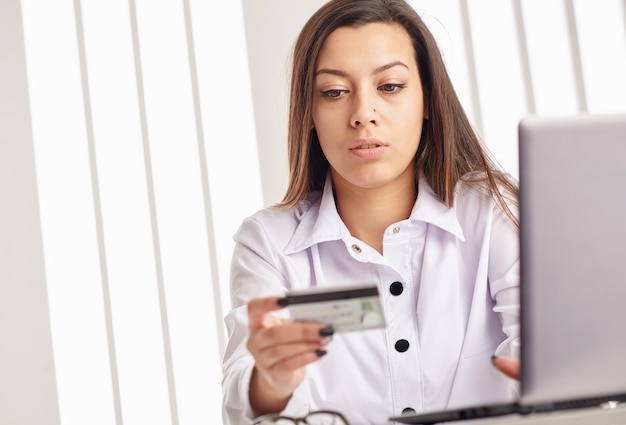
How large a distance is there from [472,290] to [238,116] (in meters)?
1.24

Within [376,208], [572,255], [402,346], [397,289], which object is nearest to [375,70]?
[376,208]

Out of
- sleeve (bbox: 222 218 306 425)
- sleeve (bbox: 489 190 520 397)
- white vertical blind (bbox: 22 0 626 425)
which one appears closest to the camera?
sleeve (bbox: 222 218 306 425)

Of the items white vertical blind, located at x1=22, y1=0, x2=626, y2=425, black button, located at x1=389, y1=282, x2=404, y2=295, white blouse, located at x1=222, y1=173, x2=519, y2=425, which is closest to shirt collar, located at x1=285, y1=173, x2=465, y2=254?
white blouse, located at x1=222, y1=173, x2=519, y2=425

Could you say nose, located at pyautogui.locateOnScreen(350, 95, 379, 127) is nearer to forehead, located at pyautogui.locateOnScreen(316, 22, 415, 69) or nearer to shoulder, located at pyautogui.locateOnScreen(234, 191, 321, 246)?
forehead, located at pyautogui.locateOnScreen(316, 22, 415, 69)

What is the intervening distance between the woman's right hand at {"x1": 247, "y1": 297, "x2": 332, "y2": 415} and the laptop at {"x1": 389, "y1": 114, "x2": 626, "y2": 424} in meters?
0.25

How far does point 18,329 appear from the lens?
8.55 feet

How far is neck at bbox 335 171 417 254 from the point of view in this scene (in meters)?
1.71

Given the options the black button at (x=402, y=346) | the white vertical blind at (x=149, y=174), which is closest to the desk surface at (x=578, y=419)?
the black button at (x=402, y=346)

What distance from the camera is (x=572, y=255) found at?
2.79 ft

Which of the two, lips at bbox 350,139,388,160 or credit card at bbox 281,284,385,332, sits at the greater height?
lips at bbox 350,139,388,160

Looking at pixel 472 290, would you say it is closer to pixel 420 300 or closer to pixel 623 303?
pixel 420 300

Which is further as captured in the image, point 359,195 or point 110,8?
point 110,8

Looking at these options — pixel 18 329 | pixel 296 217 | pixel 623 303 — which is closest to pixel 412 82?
pixel 296 217

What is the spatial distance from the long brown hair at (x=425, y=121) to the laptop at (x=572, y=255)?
79 centimetres
